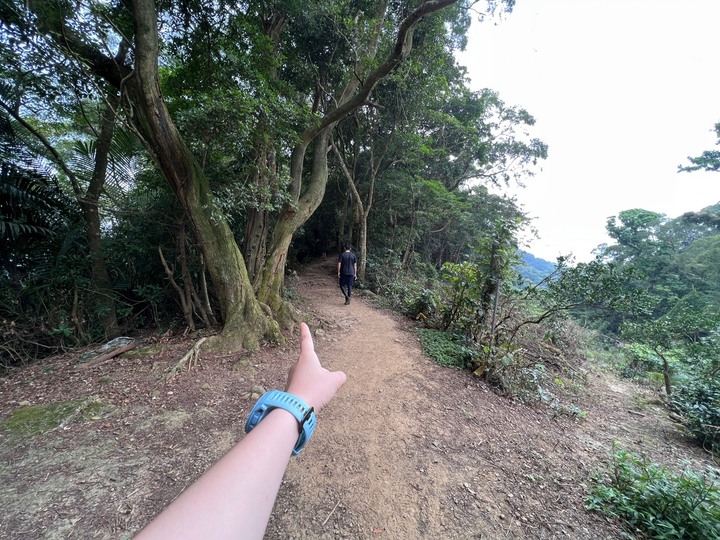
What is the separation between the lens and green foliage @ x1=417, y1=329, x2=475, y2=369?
4.84 m

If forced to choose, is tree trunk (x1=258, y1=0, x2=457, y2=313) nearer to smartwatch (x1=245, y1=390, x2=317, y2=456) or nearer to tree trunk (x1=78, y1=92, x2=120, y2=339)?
tree trunk (x1=78, y1=92, x2=120, y2=339)

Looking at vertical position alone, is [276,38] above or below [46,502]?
above

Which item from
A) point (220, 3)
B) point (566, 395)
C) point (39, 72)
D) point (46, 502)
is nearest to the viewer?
point (46, 502)

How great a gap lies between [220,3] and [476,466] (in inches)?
290

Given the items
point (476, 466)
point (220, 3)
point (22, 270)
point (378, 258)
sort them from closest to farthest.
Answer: point (476, 466)
point (22, 270)
point (220, 3)
point (378, 258)

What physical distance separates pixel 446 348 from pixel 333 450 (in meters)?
3.19

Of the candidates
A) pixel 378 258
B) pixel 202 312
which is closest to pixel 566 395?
pixel 202 312

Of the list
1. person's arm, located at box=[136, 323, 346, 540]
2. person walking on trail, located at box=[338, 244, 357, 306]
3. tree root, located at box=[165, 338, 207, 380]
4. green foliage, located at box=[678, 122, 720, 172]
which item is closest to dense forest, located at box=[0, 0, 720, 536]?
tree root, located at box=[165, 338, 207, 380]

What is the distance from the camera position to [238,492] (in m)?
0.74

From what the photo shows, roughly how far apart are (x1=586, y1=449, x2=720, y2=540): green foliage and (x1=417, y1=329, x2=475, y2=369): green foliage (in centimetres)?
233

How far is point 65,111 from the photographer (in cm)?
439

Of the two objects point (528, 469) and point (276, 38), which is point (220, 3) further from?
point (528, 469)

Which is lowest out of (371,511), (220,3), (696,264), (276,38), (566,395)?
(566,395)

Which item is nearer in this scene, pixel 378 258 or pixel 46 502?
pixel 46 502
